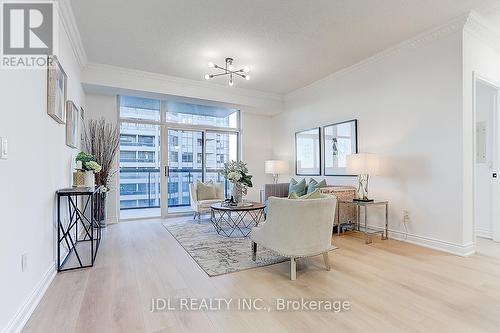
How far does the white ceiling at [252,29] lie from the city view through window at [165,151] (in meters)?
1.31

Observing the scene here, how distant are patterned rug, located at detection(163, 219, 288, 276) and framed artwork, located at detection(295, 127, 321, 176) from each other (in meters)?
2.42

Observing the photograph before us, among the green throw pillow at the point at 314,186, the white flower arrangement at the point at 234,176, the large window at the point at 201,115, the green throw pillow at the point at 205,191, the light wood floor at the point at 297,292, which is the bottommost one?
the light wood floor at the point at 297,292

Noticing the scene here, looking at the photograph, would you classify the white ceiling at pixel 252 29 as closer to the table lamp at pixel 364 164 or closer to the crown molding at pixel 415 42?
the crown molding at pixel 415 42

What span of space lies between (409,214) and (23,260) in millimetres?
4380

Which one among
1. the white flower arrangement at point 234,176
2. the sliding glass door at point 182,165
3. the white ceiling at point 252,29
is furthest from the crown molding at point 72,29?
the white flower arrangement at point 234,176

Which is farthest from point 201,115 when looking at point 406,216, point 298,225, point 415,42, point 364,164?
point 406,216

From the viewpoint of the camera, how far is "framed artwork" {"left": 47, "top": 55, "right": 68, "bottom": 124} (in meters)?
2.49

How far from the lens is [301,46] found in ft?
12.9

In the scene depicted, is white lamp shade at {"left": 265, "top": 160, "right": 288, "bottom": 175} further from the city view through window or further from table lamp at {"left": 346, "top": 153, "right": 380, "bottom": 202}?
table lamp at {"left": 346, "top": 153, "right": 380, "bottom": 202}

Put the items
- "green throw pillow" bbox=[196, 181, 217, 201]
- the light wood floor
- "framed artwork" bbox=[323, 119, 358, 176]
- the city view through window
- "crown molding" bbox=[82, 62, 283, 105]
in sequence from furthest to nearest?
1. the city view through window
2. "green throw pillow" bbox=[196, 181, 217, 201]
3. "framed artwork" bbox=[323, 119, 358, 176]
4. "crown molding" bbox=[82, 62, 283, 105]
5. the light wood floor

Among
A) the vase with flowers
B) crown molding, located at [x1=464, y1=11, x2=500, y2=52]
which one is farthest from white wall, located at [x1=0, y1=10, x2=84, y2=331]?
crown molding, located at [x1=464, y1=11, x2=500, y2=52]

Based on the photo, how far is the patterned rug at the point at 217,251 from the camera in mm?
2870

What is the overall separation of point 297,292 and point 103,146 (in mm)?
4498

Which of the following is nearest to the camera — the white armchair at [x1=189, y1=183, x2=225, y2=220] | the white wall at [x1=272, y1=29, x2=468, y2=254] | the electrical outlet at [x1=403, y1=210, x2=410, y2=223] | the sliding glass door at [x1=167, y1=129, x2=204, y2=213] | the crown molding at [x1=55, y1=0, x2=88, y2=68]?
the crown molding at [x1=55, y1=0, x2=88, y2=68]
